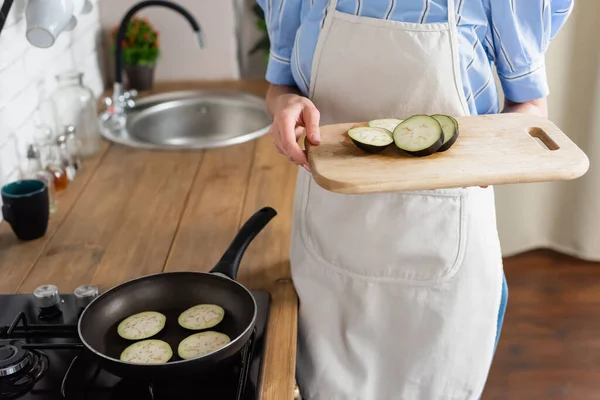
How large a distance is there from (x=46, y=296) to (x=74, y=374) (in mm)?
194

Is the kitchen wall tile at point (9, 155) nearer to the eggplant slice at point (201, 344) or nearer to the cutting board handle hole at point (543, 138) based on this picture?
the eggplant slice at point (201, 344)

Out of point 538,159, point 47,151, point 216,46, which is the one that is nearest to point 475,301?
point 538,159

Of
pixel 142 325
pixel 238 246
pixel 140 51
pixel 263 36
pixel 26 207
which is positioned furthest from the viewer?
pixel 263 36

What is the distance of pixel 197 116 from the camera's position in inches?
85.4

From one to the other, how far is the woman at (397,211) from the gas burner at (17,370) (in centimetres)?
42

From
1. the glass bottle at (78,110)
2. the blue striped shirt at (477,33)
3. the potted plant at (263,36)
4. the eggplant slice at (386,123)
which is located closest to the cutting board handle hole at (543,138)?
the blue striped shirt at (477,33)

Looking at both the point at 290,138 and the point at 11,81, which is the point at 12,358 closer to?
the point at 290,138

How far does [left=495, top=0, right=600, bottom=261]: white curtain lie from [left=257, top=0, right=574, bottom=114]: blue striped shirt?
1.47 metres

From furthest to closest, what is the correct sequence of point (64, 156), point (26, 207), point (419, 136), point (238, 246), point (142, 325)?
point (64, 156) → point (26, 207) → point (238, 246) → point (142, 325) → point (419, 136)

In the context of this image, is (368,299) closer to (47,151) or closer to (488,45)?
(488,45)

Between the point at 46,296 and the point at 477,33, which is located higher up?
the point at 477,33

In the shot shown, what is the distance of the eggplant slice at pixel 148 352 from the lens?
99cm

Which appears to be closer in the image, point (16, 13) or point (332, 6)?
point (332, 6)

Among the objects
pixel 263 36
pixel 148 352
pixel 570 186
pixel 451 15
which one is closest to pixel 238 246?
pixel 148 352
